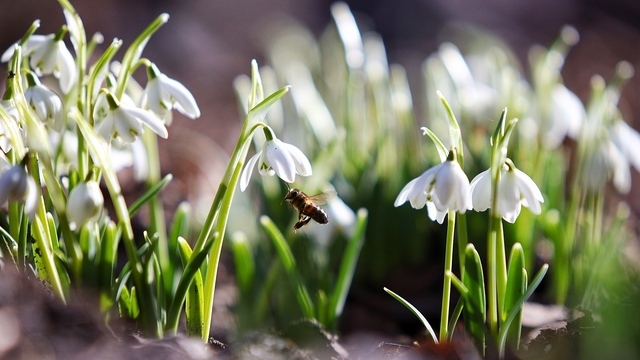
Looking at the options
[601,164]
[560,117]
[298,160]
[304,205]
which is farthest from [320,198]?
[560,117]

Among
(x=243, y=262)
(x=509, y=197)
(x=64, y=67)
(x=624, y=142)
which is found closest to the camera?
(x=509, y=197)

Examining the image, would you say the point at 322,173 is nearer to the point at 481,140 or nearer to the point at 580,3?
the point at 481,140

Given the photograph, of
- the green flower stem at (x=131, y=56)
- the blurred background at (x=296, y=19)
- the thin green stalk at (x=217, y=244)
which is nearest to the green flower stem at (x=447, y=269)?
the thin green stalk at (x=217, y=244)

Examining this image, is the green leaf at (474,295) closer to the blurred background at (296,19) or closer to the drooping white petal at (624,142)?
the drooping white petal at (624,142)

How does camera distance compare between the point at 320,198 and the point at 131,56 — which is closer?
the point at 131,56

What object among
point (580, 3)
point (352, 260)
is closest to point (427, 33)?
point (580, 3)

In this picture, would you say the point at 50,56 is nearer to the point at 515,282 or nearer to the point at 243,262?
the point at 243,262
